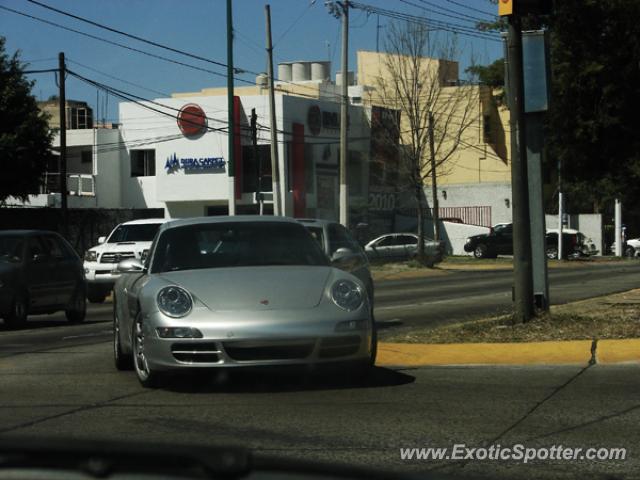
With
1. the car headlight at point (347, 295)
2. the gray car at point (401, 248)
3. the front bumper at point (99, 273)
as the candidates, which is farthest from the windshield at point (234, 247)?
the gray car at point (401, 248)

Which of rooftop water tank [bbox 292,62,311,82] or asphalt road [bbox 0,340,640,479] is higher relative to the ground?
rooftop water tank [bbox 292,62,311,82]

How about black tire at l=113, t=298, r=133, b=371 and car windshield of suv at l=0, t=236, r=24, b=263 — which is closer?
black tire at l=113, t=298, r=133, b=371

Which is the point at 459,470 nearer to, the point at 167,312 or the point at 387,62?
the point at 167,312

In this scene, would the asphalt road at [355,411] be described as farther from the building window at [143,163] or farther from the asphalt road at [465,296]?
the building window at [143,163]

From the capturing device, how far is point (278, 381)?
9.45 metres

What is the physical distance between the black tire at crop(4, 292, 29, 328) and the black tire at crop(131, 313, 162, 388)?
8054 millimetres

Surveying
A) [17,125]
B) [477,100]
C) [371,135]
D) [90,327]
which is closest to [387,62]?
[477,100]

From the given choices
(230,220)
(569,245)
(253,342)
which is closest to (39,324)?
(230,220)

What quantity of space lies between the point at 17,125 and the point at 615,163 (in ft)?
93.1

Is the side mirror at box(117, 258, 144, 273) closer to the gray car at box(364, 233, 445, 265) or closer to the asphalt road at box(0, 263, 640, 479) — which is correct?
the asphalt road at box(0, 263, 640, 479)

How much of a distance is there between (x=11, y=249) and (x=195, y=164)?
33996mm

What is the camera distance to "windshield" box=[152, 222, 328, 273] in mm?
9469

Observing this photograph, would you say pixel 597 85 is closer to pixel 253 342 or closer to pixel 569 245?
pixel 253 342

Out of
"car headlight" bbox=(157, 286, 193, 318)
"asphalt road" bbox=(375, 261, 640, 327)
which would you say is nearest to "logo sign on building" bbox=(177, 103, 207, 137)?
"asphalt road" bbox=(375, 261, 640, 327)
